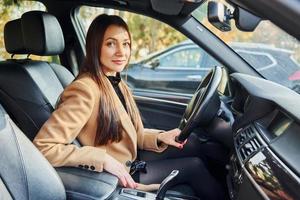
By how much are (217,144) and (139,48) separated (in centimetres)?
323

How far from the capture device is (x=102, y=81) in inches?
88.5

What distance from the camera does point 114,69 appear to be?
91.7 inches

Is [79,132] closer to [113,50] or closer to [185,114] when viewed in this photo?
[113,50]

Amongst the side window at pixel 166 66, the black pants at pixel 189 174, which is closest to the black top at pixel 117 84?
the black pants at pixel 189 174

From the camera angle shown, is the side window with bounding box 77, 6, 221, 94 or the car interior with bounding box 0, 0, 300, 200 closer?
the car interior with bounding box 0, 0, 300, 200

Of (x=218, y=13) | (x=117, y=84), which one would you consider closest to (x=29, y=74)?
(x=117, y=84)

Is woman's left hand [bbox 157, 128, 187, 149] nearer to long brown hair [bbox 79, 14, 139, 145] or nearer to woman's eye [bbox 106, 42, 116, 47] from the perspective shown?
long brown hair [bbox 79, 14, 139, 145]

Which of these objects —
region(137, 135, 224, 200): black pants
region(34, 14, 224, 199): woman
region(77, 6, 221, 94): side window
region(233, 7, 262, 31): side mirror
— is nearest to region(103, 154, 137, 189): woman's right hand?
region(34, 14, 224, 199): woman

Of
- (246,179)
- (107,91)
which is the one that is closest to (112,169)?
(107,91)

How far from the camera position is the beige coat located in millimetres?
2018

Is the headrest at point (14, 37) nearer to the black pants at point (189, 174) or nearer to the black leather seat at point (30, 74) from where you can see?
the black leather seat at point (30, 74)

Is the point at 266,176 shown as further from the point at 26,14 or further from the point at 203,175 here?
the point at 26,14

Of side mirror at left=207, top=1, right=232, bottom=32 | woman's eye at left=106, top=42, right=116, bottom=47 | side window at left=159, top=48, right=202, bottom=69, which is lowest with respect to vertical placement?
side window at left=159, top=48, right=202, bottom=69

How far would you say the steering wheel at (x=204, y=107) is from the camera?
2.16 meters
